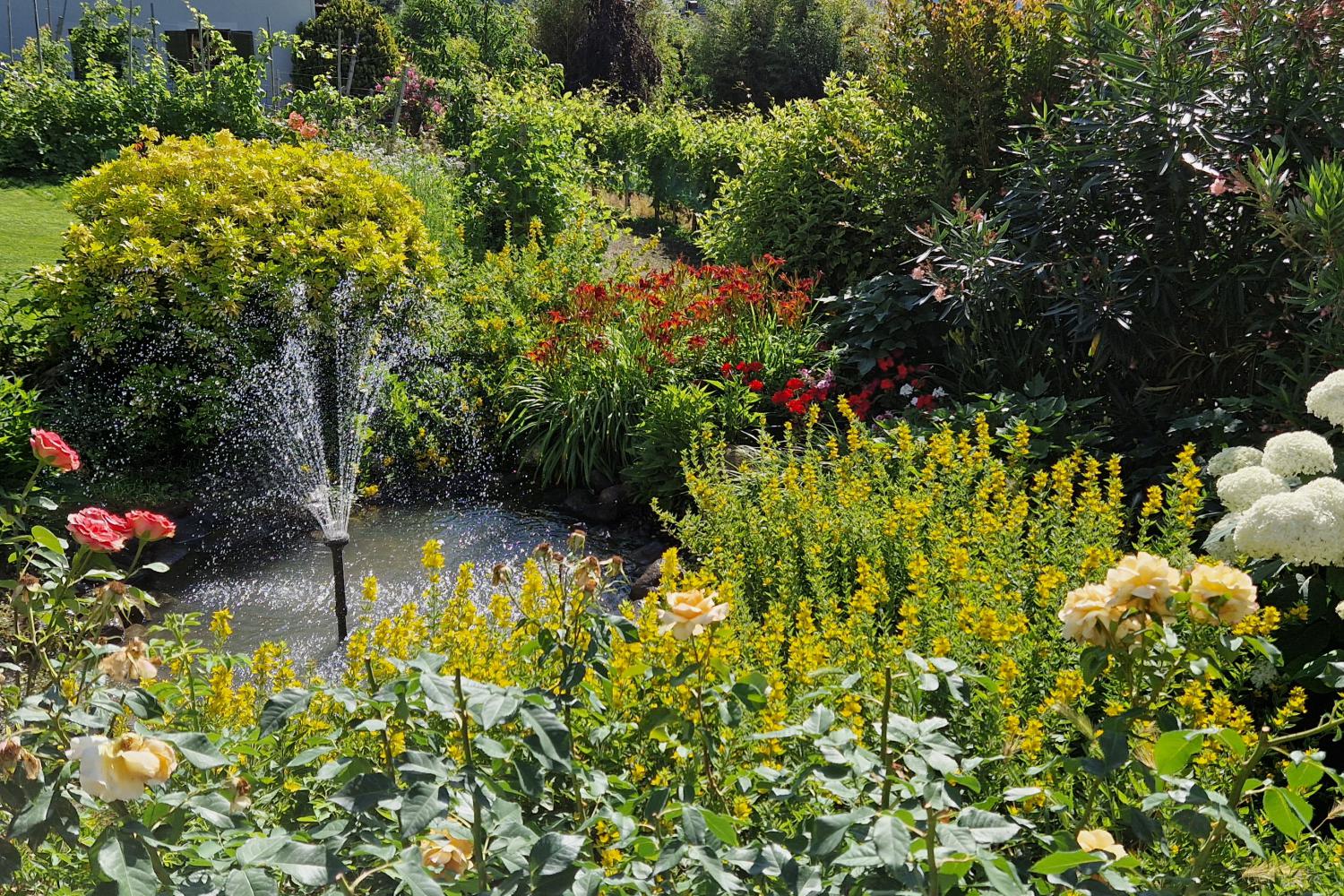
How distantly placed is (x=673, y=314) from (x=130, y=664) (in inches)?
180

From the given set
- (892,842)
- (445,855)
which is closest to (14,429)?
(445,855)

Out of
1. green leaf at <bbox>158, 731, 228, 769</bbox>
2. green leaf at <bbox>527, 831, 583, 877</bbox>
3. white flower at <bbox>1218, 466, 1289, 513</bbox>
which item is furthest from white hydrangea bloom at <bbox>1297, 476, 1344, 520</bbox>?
green leaf at <bbox>158, 731, 228, 769</bbox>

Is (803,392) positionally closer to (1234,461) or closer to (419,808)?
(1234,461)

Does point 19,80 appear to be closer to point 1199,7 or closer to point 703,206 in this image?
point 703,206

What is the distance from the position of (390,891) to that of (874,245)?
5.96 metres

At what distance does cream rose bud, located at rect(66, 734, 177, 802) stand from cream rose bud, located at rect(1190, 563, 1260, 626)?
4.29ft

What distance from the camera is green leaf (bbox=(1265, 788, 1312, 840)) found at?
1206 millimetres

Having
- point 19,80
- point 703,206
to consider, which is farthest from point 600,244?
point 19,80

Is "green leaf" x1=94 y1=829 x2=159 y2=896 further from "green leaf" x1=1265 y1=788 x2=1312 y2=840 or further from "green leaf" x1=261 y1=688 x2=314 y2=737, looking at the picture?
"green leaf" x1=1265 y1=788 x2=1312 y2=840

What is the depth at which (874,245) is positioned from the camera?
22.0 ft

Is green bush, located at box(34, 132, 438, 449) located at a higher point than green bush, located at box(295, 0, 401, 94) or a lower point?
lower

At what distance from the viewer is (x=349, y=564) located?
4.78 meters

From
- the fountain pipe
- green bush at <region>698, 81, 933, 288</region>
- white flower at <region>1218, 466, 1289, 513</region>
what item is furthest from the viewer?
green bush at <region>698, 81, 933, 288</region>

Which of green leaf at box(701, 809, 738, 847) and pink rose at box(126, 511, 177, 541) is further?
pink rose at box(126, 511, 177, 541)
